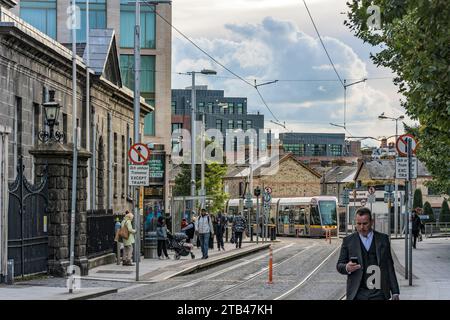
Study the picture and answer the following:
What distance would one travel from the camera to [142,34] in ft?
238

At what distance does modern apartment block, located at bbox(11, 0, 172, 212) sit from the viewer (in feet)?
225

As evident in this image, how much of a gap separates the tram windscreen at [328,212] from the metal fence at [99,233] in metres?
37.1

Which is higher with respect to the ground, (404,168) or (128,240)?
(404,168)

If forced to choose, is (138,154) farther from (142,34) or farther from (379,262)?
(142,34)

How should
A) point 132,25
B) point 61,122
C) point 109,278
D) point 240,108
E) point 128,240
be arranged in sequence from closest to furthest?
1. point 109,278
2. point 128,240
3. point 61,122
4. point 132,25
5. point 240,108

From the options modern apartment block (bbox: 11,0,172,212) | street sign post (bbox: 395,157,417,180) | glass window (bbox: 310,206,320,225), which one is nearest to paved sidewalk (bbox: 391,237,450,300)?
street sign post (bbox: 395,157,417,180)

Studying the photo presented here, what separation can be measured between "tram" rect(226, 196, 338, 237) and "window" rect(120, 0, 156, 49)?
44.3 feet

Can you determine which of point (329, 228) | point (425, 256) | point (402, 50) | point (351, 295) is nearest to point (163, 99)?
point (329, 228)

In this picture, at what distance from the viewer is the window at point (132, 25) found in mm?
70938

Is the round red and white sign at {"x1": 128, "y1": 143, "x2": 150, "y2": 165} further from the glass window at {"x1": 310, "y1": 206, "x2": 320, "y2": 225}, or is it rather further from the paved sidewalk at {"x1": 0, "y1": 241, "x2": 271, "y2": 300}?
the glass window at {"x1": 310, "y1": 206, "x2": 320, "y2": 225}

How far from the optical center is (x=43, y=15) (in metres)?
69.5

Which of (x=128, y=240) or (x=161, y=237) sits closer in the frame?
(x=128, y=240)

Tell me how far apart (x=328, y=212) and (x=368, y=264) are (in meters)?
61.3

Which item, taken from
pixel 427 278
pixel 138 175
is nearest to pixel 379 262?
pixel 427 278
